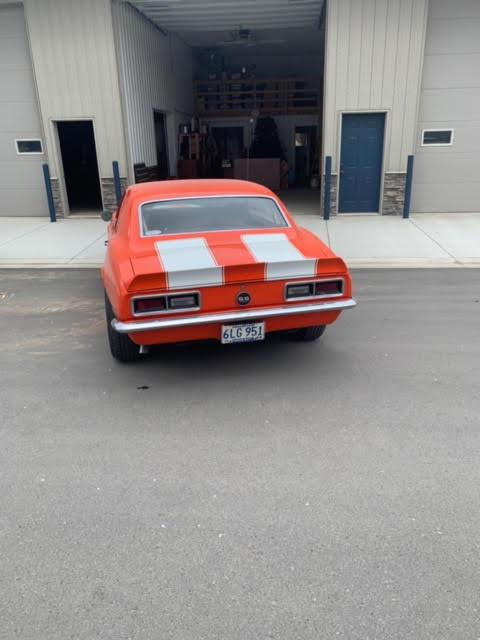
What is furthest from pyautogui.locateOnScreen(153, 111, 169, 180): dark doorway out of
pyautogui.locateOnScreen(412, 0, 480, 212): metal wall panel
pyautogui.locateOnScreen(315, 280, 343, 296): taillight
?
pyautogui.locateOnScreen(315, 280, 343, 296): taillight

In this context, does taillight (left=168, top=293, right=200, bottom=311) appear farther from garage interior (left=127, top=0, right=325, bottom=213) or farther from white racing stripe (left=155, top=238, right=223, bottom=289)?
garage interior (left=127, top=0, right=325, bottom=213)

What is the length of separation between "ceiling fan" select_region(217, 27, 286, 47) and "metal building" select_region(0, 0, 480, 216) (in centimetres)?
160

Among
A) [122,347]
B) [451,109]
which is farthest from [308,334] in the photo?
[451,109]

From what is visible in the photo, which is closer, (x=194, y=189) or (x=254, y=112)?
(x=194, y=189)

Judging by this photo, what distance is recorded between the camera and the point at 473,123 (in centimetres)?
1116

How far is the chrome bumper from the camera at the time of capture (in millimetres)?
3779

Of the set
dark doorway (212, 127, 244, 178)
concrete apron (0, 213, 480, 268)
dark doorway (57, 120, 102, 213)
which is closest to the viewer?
concrete apron (0, 213, 480, 268)

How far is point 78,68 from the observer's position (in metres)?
11.0

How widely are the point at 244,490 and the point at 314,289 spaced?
5.70 ft

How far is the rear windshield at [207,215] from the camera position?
15.5 feet

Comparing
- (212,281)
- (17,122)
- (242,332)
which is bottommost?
(242,332)

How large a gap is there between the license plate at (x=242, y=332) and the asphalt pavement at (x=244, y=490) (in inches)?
15.8

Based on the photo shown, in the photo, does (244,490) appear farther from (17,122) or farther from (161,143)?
(161,143)

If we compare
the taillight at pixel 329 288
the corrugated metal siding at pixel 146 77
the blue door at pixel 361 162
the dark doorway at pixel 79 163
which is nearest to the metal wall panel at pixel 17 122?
the dark doorway at pixel 79 163
